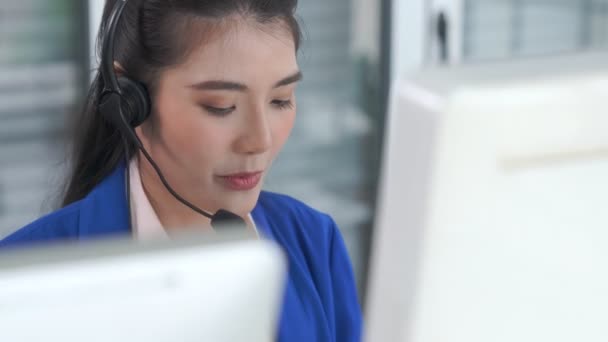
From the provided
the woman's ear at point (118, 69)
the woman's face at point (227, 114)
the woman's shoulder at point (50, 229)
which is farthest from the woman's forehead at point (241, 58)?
the woman's shoulder at point (50, 229)

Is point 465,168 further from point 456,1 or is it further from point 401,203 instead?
point 456,1

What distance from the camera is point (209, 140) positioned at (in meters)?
1.21

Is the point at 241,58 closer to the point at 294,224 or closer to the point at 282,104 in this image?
the point at 282,104

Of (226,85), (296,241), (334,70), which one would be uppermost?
(226,85)

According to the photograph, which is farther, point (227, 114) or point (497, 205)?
point (227, 114)

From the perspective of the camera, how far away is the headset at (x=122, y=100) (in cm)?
125

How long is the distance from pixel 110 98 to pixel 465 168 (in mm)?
880

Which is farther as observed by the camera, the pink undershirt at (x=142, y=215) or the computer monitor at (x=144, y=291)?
the pink undershirt at (x=142, y=215)

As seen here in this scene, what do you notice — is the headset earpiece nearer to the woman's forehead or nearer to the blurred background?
the woman's forehead

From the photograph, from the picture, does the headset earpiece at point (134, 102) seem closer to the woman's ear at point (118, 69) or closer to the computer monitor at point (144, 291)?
the woman's ear at point (118, 69)

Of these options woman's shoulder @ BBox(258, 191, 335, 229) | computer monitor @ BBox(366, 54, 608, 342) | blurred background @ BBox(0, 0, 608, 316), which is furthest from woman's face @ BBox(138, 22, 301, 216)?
blurred background @ BBox(0, 0, 608, 316)

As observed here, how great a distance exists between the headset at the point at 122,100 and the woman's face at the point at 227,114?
0.7 inches

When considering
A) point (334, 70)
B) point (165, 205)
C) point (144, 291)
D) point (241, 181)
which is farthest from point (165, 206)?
point (334, 70)

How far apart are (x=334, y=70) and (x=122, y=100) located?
1925 mm
